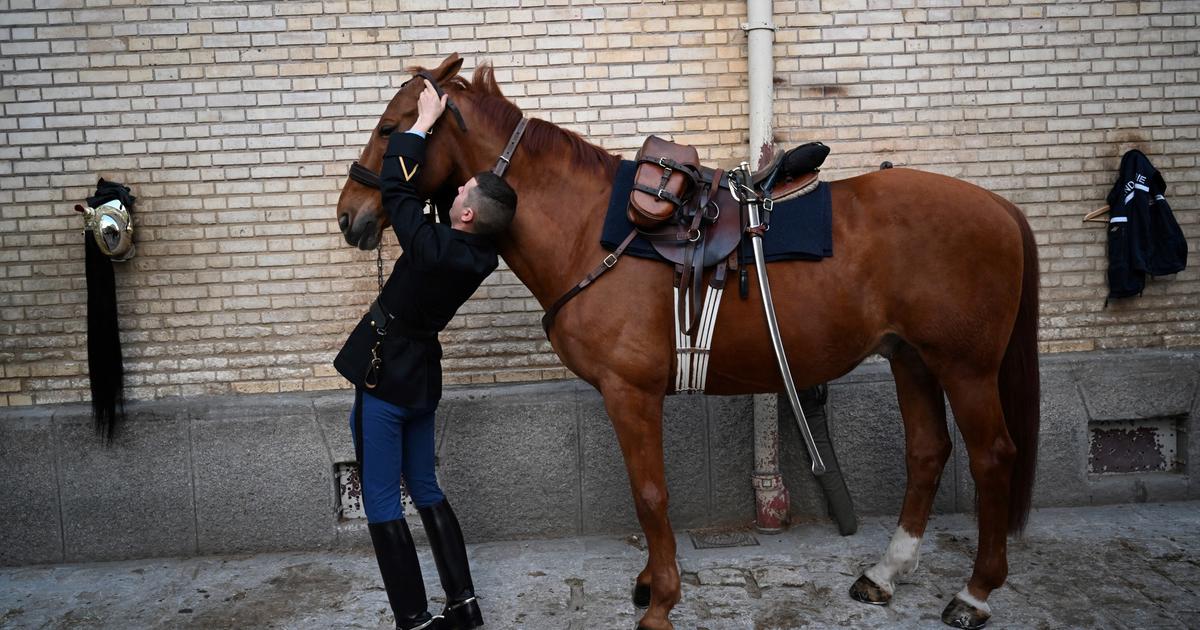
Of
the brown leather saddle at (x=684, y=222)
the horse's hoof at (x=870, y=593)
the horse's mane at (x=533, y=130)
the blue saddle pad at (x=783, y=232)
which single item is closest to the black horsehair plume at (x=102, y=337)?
the horse's mane at (x=533, y=130)

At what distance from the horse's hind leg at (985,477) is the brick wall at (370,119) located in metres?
1.81

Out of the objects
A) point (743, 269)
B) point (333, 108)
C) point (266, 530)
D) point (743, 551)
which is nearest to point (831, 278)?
point (743, 269)

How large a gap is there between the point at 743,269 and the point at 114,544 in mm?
3906

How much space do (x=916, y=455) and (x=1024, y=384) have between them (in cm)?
59

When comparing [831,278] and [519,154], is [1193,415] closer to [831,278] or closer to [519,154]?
[831,278]

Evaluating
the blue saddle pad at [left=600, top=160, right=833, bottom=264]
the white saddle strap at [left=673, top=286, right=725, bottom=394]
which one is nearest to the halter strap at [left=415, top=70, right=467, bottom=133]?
the blue saddle pad at [left=600, top=160, right=833, bottom=264]

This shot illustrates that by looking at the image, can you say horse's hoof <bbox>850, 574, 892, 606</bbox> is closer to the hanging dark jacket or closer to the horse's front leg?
the horse's front leg

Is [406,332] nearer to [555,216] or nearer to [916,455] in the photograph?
[555,216]

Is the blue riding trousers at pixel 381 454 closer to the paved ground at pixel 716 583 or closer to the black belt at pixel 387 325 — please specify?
the black belt at pixel 387 325

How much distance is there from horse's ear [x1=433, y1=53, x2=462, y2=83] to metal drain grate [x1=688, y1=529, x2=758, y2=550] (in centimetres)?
282

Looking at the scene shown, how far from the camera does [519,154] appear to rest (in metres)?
3.84

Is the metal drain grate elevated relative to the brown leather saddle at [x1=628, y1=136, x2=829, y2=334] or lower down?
lower down

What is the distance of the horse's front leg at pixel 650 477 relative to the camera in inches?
147

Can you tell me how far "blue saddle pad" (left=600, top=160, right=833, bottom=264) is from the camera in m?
3.75
